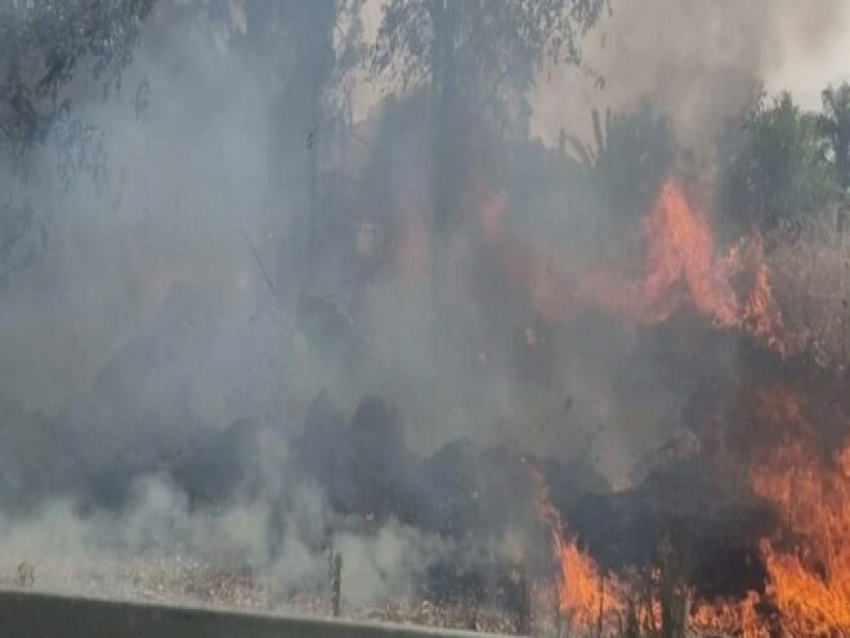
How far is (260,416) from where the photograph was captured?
51.0ft

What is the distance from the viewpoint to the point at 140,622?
201 inches

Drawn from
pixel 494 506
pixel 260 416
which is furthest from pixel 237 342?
pixel 494 506

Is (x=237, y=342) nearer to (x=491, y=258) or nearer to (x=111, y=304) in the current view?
(x=111, y=304)

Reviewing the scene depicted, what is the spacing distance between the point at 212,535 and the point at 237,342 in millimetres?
4351

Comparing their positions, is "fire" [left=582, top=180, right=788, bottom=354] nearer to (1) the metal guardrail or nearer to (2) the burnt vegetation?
(2) the burnt vegetation

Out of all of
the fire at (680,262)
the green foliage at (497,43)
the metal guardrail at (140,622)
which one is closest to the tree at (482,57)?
the green foliage at (497,43)

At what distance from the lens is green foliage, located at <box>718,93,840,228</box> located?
18969mm

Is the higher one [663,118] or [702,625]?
[663,118]

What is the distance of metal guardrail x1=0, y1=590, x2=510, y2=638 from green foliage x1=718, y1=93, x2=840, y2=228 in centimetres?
1441

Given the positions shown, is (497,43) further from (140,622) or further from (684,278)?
(140,622)

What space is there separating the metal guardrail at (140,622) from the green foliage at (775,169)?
14.4 m

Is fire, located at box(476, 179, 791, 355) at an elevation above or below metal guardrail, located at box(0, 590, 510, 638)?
above

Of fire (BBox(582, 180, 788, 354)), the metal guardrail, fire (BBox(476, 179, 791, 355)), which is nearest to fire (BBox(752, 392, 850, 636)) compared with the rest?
fire (BBox(582, 180, 788, 354))

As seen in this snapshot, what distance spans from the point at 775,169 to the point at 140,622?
21041 millimetres
